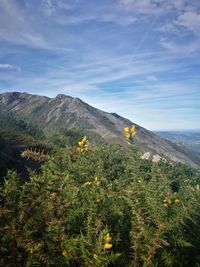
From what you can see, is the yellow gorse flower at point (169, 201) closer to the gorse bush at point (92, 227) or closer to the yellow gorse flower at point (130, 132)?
the gorse bush at point (92, 227)

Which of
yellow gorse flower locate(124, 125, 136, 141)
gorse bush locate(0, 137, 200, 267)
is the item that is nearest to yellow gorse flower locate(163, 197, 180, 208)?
gorse bush locate(0, 137, 200, 267)

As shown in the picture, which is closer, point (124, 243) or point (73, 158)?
point (124, 243)

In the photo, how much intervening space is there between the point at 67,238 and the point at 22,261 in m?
0.48

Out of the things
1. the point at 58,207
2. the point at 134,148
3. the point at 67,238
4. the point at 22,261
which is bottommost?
the point at 22,261

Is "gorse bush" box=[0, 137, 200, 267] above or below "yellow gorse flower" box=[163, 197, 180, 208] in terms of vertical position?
below

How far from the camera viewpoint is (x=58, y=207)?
347cm

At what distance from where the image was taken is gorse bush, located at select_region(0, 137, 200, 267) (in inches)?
118

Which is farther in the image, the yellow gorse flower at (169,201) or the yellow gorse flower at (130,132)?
the yellow gorse flower at (130,132)

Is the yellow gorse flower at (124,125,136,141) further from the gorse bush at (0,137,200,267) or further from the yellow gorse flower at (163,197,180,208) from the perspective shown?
the yellow gorse flower at (163,197,180,208)

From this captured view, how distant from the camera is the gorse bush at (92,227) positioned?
299cm

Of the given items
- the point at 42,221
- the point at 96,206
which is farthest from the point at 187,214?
the point at 42,221

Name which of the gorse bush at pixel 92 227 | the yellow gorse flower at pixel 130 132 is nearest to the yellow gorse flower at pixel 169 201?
the gorse bush at pixel 92 227

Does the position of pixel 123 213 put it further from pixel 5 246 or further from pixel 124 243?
pixel 5 246

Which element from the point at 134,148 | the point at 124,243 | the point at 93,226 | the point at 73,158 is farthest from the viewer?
the point at 73,158
